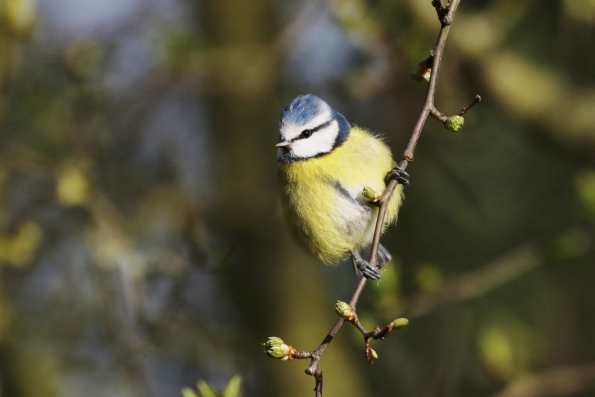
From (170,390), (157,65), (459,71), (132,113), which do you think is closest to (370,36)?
(459,71)

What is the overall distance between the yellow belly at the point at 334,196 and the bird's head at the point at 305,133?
4 cm

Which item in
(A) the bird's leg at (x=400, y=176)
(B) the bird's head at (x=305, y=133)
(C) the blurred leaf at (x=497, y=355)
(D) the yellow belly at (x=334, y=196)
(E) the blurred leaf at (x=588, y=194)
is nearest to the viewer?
(A) the bird's leg at (x=400, y=176)

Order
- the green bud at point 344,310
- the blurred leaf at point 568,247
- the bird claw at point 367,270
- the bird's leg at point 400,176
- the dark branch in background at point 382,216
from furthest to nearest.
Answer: the blurred leaf at point 568,247, the bird's leg at point 400,176, the bird claw at point 367,270, the green bud at point 344,310, the dark branch in background at point 382,216

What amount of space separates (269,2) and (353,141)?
8.62ft

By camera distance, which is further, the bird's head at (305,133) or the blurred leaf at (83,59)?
the blurred leaf at (83,59)

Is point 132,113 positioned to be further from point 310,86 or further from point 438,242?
point 438,242

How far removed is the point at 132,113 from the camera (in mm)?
4660

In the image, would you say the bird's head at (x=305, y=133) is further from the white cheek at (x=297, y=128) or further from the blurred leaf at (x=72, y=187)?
the blurred leaf at (x=72, y=187)

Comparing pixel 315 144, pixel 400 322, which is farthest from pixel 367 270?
pixel 315 144

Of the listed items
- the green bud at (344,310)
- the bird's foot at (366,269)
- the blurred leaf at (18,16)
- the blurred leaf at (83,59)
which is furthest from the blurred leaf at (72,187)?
the green bud at (344,310)

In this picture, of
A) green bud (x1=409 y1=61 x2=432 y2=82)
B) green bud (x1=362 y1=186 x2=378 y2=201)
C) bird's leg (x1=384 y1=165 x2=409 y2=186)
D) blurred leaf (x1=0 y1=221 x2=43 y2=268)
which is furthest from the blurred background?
green bud (x1=409 y1=61 x2=432 y2=82)

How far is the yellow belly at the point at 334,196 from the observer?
9.53 ft

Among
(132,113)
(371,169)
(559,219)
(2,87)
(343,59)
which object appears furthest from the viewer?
(559,219)

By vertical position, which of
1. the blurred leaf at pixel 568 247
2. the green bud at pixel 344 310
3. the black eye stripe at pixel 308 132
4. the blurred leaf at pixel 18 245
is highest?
the blurred leaf at pixel 18 245
